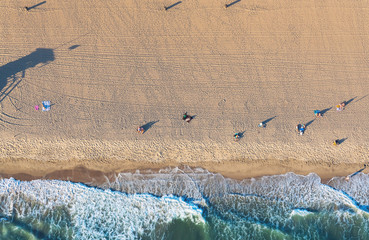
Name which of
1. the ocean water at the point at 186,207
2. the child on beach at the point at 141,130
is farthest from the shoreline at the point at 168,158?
the child on beach at the point at 141,130

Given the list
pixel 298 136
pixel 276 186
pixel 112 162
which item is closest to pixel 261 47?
pixel 298 136

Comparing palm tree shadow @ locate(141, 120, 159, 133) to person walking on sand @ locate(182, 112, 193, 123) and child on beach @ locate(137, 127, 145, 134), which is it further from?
person walking on sand @ locate(182, 112, 193, 123)

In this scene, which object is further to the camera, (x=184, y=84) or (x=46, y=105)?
(x=184, y=84)

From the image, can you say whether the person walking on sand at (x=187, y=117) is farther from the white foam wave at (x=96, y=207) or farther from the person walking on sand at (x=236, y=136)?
the white foam wave at (x=96, y=207)

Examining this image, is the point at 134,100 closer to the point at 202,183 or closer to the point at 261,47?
the point at 202,183

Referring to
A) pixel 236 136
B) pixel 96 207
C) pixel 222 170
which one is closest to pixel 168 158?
pixel 222 170

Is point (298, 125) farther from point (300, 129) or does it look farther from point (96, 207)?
point (96, 207)
